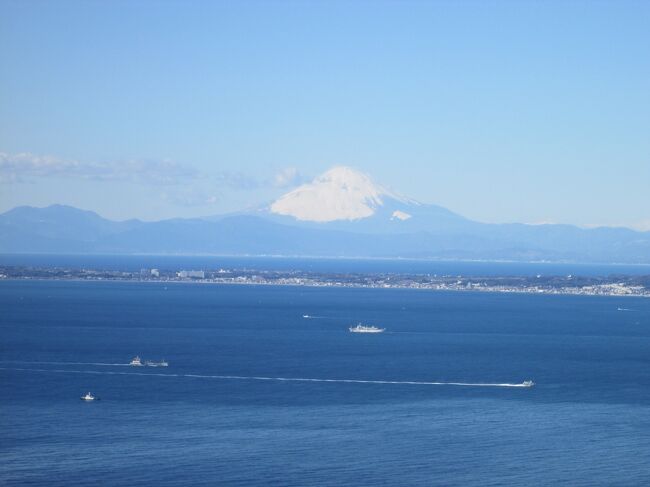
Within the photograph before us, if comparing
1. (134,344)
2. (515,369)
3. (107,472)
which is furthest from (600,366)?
(107,472)

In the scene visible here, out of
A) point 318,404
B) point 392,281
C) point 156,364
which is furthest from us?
point 392,281

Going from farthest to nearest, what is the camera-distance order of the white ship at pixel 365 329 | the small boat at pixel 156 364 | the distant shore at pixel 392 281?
the distant shore at pixel 392 281 → the white ship at pixel 365 329 → the small boat at pixel 156 364

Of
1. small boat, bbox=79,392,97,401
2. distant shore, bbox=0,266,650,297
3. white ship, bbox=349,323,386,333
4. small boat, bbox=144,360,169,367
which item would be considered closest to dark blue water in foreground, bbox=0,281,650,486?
small boat, bbox=79,392,97,401

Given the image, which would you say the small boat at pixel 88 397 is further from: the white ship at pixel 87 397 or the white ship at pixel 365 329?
the white ship at pixel 365 329

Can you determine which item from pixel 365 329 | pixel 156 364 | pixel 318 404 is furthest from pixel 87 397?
pixel 365 329

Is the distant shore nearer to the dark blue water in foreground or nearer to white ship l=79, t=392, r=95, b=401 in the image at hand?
the dark blue water in foreground

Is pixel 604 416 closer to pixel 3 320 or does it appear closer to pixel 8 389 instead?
pixel 8 389

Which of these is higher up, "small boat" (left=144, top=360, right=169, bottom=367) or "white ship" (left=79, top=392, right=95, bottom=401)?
"small boat" (left=144, top=360, right=169, bottom=367)

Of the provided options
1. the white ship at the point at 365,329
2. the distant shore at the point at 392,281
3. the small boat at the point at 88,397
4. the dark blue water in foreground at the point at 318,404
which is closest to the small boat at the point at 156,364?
the dark blue water in foreground at the point at 318,404

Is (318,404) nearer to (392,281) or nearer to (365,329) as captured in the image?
(365,329)
